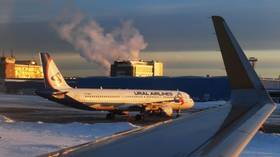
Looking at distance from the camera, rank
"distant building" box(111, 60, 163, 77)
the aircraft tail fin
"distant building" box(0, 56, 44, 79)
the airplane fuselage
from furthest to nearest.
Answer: "distant building" box(0, 56, 44, 79)
"distant building" box(111, 60, 163, 77)
the aircraft tail fin
the airplane fuselage

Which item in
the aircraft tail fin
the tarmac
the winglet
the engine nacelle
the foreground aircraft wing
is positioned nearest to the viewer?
the foreground aircraft wing

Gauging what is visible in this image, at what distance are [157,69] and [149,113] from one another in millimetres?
97545

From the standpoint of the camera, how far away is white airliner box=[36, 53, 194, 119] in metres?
39.8

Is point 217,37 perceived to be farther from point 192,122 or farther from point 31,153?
point 31,153

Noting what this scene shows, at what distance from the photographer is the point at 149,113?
1646 inches

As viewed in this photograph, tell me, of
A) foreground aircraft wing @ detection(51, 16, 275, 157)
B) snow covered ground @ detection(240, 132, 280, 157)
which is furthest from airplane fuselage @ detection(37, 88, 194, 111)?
foreground aircraft wing @ detection(51, 16, 275, 157)

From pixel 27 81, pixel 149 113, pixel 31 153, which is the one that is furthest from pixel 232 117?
pixel 27 81

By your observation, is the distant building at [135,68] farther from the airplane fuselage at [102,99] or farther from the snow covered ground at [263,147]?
the snow covered ground at [263,147]

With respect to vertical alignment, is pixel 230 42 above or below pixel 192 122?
above

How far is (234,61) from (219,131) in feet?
8.73

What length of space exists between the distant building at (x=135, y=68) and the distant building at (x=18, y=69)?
90.3 ft

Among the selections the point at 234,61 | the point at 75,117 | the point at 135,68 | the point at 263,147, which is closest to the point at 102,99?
the point at 75,117

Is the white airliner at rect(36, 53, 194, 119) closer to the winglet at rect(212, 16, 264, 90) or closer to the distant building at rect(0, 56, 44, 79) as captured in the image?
the winglet at rect(212, 16, 264, 90)

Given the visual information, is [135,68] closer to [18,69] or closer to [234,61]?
[18,69]
